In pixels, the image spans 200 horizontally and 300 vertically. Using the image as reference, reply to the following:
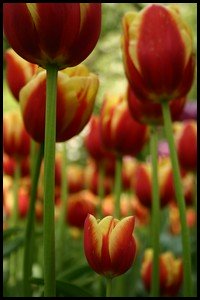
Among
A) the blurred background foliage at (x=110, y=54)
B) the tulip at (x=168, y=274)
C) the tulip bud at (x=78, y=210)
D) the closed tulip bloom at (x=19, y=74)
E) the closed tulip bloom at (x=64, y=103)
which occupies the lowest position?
the tulip at (x=168, y=274)

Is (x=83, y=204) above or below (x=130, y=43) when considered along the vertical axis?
below

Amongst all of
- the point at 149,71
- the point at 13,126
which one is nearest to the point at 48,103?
the point at 149,71

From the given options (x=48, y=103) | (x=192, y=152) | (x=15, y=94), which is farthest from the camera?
(x=192, y=152)

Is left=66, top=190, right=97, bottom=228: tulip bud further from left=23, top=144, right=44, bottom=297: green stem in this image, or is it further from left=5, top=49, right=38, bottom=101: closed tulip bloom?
left=23, top=144, right=44, bottom=297: green stem

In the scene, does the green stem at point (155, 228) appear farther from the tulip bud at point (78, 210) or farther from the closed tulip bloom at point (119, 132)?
the tulip bud at point (78, 210)

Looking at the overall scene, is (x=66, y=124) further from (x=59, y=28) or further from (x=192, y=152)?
(x=192, y=152)

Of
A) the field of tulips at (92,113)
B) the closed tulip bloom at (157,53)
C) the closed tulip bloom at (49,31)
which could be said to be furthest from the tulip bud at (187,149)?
the closed tulip bloom at (49,31)
